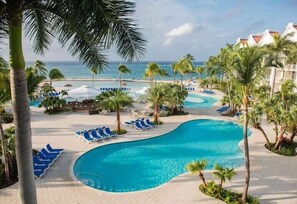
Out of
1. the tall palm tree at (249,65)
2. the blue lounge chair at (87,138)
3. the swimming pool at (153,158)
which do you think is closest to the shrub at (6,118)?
the blue lounge chair at (87,138)

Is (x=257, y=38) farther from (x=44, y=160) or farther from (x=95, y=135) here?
(x=44, y=160)

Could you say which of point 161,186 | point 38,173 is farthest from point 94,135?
point 161,186

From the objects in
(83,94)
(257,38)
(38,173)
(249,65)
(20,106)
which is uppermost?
(257,38)

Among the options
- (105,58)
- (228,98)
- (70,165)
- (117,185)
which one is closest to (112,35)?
(105,58)

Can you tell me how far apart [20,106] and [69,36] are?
6.21ft

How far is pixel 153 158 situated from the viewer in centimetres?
1686

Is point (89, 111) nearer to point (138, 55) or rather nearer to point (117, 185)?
point (117, 185)

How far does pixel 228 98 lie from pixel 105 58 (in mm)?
25063

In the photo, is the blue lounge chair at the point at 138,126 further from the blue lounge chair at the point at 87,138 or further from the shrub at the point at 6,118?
the shrub at the point at 6,118

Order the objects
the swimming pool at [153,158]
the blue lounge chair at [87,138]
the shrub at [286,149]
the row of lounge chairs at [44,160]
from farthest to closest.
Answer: the blue lounge chair at [87,138] < the shrub at [286,149] < the swimming pool at [153,158] < the row of lounge chairs at [44,160]

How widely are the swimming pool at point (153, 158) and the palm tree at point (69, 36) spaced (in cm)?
760

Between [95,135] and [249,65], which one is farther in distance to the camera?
[95,135]

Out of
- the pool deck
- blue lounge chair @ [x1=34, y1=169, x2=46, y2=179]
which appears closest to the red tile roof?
the pool deck

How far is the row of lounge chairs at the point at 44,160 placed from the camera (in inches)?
510
